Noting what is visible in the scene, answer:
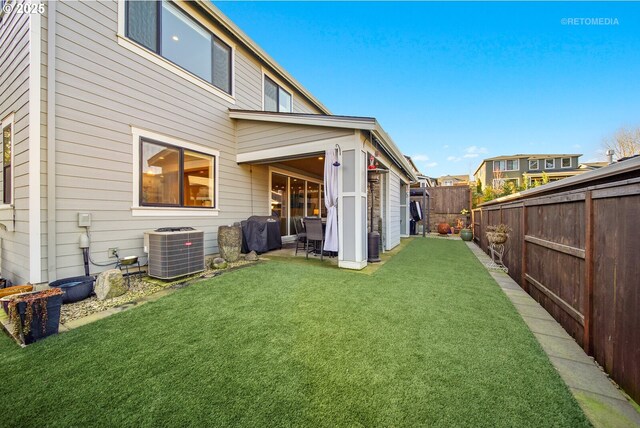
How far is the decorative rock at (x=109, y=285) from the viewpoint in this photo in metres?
3.08

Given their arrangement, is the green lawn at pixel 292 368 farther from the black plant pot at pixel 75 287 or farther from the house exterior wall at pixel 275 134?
the house exterior wall at pixel 275 134

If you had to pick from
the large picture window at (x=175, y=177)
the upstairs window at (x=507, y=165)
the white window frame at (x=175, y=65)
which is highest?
the upstairs window at (x=507, y=165)

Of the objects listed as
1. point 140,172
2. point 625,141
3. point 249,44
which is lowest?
point 140,172

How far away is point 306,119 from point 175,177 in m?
2.91

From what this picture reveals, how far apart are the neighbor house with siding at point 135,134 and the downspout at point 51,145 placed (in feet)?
0.04

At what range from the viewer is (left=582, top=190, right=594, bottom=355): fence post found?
194 centimetres

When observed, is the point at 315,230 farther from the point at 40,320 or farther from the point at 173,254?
the point at 40,320

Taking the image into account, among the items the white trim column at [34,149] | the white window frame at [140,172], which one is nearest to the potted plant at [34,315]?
the white trim column at [34,149]

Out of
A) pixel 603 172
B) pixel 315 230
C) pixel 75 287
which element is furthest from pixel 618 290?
pixel 75 287

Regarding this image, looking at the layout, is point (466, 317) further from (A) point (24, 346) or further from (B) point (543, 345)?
(A) point (24, 346)

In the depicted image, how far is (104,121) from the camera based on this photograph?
3.74 metres

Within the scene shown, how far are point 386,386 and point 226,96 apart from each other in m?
6.59

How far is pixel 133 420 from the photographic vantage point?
1297mm

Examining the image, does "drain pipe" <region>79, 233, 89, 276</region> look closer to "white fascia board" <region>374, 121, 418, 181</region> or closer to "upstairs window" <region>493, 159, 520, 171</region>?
"white fascia board" <region>374, 121, 418, 181</region>
